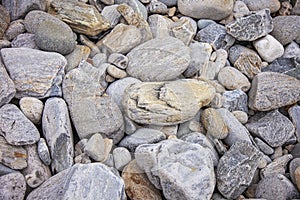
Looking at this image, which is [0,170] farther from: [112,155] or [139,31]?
[139,31]

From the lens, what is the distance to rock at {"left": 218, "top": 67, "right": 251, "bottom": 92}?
4.35ft

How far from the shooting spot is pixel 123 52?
1.30 m

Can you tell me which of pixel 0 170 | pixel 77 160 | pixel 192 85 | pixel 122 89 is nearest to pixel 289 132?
pixel 192 85

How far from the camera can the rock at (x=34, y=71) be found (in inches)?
43.6

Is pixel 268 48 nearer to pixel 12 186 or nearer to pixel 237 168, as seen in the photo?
pixel 237 168

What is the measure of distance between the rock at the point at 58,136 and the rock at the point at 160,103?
174 mm

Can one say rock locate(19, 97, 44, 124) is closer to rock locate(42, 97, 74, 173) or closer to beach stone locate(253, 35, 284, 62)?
rock locate(42, 97, 74, 173)

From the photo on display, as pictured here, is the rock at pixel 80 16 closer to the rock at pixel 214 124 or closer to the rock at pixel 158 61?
the rock at pixel 158 61

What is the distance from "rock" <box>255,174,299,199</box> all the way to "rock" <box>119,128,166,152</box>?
301 mm

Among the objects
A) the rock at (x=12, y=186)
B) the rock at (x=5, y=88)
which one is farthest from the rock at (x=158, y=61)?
the rock at (x=12, y=186)

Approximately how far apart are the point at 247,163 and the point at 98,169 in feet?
1.35

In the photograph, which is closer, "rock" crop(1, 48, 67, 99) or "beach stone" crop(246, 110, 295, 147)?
"rock" crop(1, 48, 67, 99)

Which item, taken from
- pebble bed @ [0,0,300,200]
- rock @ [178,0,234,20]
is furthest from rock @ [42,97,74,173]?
rock @ [178,0,234,20]

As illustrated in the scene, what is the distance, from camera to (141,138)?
44.2 inches
